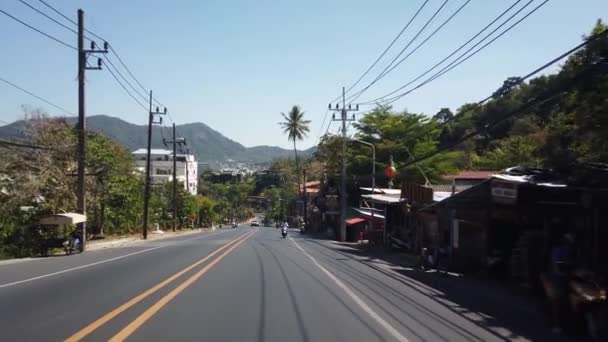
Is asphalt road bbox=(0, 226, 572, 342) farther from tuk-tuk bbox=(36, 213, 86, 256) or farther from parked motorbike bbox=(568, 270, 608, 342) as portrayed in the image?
tuk-tuk bbox=(36, 213, 86, 256)

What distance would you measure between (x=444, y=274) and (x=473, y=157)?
47037 mm

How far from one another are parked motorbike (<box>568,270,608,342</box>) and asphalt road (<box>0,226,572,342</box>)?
0.62 meters

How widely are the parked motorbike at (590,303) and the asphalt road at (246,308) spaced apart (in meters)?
0.62

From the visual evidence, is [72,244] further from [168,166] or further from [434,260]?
[168,166]

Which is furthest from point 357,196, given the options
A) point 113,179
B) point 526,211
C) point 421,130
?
point 526,211

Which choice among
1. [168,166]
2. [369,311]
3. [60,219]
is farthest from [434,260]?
[168,166]

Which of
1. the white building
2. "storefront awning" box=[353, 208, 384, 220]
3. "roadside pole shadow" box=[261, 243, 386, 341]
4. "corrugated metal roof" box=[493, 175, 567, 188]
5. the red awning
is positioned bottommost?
the red awning

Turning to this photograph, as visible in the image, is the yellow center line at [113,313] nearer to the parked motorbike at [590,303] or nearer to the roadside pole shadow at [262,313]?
the roadside pole shadow at [262,313]

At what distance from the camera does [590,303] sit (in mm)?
10695

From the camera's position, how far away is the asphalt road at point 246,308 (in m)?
10.3

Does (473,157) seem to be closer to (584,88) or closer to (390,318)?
(584,88)

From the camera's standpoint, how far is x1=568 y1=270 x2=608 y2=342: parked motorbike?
1055 cm

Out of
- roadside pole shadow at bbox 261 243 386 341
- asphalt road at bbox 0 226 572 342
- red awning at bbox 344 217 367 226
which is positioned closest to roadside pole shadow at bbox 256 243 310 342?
asphalt road at bbox 0 226 572 342

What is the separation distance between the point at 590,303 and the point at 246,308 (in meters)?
5.93
